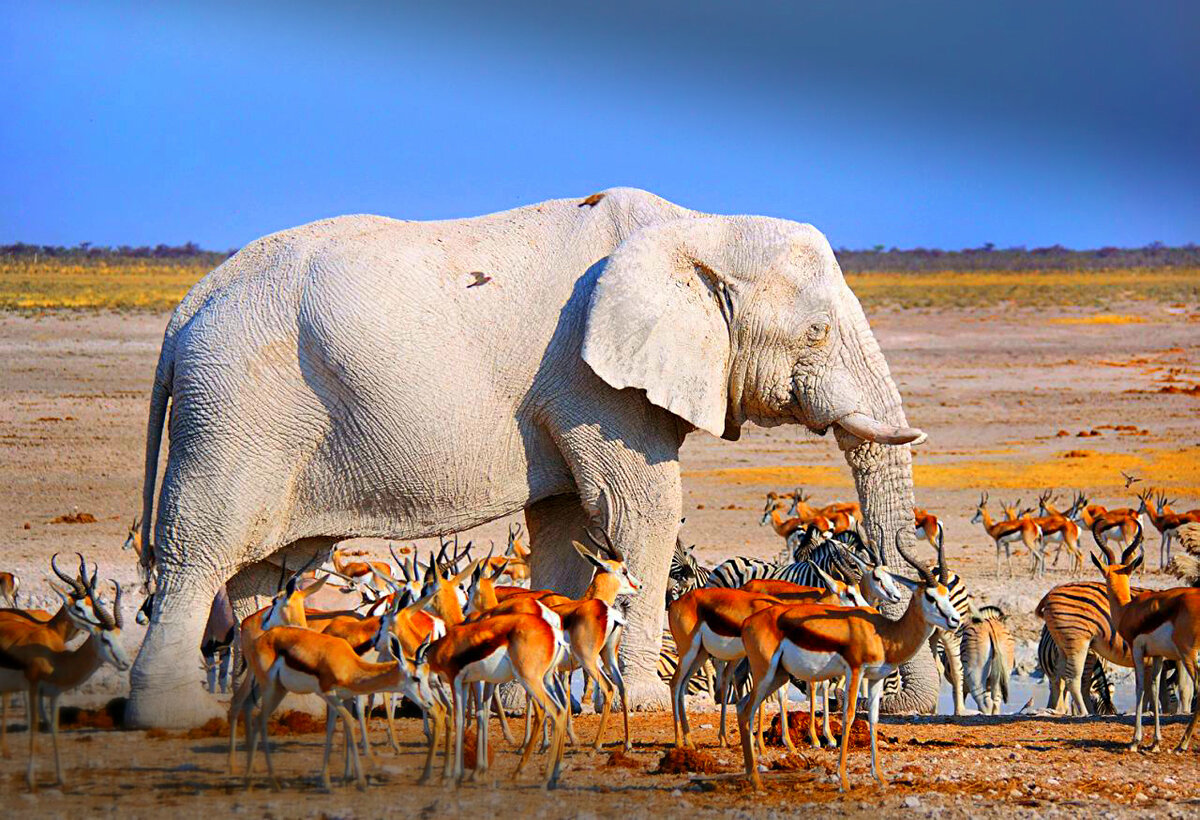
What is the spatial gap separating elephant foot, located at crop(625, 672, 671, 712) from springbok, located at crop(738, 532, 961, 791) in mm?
1896

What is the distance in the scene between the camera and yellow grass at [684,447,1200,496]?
921 inches

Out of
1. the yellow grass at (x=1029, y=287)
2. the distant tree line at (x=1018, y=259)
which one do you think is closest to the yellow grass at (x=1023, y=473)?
the yellow grass at (x=1029, y=287)

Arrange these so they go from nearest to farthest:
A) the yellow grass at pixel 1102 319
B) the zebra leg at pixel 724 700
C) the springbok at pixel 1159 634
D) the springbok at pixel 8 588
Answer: the zebra leg at pixel 724 700 < the springbok at pixel 1159 634 < the springbok at pixel 8 588 < the yellow grass at pixel 1102 319

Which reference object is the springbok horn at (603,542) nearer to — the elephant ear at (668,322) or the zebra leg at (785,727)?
the elephant ear at (668,322)

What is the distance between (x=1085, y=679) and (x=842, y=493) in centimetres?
1108

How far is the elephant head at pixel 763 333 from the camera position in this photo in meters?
9.89

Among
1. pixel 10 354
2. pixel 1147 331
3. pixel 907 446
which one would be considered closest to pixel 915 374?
pixel 1147 331

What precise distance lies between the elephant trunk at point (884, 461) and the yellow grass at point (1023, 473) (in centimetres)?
1278

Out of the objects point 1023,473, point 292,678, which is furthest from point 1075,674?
point 1023,473

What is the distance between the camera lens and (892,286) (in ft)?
295

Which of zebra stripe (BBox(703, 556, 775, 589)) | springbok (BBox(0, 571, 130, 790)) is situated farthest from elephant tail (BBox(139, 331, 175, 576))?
zebra stripe (BBox(703, 556, 775, 589))

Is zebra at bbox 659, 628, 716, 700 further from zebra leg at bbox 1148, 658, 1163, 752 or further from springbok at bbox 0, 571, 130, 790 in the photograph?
springbok at bbox 0, 571, 130, 790

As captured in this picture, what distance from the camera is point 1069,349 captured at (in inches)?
1735

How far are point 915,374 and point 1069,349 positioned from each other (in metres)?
8.30
